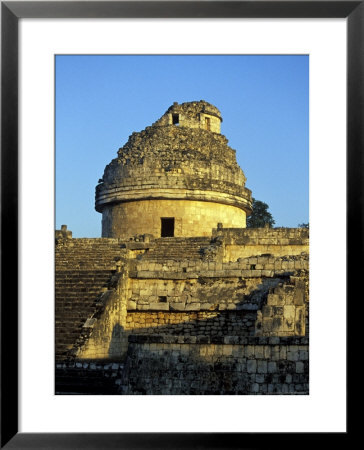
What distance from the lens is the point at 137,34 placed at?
7.16 meters

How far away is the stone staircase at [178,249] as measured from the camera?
52.9 ft

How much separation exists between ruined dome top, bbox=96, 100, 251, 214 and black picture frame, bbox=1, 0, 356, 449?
1355 centimetres

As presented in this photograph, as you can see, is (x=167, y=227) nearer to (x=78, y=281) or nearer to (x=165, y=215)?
(x=165, y=215)

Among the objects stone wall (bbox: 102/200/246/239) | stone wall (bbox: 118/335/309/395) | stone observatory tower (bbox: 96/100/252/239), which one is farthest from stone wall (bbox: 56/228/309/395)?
stone observatory tower (bbox: 96/100/252/239)

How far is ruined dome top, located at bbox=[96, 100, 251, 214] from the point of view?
20.6 meters

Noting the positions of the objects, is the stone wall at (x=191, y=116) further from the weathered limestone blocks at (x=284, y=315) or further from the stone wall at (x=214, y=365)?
the stone wall at (x=214, y=365)

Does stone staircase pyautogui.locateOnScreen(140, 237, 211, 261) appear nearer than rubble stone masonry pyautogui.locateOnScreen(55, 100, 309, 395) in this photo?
No

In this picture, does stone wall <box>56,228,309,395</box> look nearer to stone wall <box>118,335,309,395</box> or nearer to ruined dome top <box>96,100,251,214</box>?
stone wall <box>118,335,309,395</box>

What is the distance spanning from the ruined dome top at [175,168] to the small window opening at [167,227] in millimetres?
757

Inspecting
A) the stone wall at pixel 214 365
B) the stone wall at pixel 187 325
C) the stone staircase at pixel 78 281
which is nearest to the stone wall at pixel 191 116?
the stone staircase at pixel 78 281

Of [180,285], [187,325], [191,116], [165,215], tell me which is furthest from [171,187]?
[187,325]

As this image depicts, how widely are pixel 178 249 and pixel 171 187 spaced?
420 centimetres

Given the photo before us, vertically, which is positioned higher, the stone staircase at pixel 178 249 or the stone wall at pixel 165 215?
the stone wall at pixel 165 215
